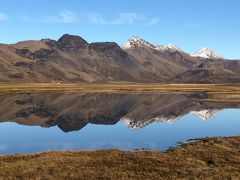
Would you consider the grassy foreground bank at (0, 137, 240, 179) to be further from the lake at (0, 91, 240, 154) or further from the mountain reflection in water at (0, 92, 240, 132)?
the mountain reflection in water at (0, 92, 240, 132)

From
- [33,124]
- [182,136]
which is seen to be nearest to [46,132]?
[33,124]

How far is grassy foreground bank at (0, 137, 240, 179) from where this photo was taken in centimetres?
3195

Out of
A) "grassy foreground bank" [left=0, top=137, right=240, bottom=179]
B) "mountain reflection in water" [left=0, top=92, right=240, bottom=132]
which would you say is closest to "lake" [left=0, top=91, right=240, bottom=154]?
"mountain reflection in water" [left=0, top=92, right=240, bottom=132]

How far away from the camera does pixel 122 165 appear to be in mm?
35062

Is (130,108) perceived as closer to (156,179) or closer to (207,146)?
(207,146)

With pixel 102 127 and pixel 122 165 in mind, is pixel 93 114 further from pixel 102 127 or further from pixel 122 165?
pixel 122 165

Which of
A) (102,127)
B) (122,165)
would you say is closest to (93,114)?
(102,127)

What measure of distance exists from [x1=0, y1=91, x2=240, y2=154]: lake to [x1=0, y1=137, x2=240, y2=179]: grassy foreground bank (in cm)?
1432

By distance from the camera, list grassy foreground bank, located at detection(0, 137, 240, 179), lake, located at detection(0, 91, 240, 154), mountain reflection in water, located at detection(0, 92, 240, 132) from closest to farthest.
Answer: grassy foreground bank, located at detection(0, 137, 240, 179) → lake, located at detection(0, 91, 240, 154) → mountain reflection in water, located at detection(0, 92, 240, 132)

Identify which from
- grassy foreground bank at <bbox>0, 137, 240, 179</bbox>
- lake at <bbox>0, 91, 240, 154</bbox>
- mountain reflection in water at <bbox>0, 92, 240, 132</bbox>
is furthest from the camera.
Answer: mountain reflection in water at <bbox>0, 92, 240, 132</bbox>

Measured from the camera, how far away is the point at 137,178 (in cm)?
3102

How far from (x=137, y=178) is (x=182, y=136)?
37774 millimetres

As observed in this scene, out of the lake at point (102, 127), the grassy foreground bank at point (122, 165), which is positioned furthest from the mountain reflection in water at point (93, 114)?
the grassy foreground bank at point (122, 165)

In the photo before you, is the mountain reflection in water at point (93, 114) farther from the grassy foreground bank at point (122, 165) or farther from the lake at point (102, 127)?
the grassy foreground bank at point (122, 165)
